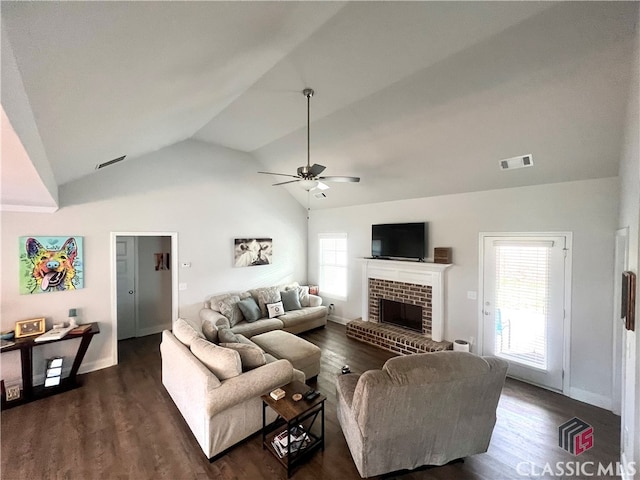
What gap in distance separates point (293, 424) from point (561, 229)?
13.5 feet

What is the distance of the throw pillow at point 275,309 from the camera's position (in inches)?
215

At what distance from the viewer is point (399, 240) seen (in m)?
5.27

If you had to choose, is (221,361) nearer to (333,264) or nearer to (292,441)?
(292,441)

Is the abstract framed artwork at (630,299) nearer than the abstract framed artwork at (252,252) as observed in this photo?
Yes

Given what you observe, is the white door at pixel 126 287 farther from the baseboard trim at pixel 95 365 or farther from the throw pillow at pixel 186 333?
Answer: the throw pillow at pixel 186 333

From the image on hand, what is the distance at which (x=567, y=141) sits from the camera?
9.87ft

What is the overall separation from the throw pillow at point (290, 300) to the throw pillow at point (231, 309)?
101 centimetres

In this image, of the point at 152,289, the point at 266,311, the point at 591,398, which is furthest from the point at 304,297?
the point at 591,398

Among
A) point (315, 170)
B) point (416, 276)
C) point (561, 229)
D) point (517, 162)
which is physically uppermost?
point (517, 162)

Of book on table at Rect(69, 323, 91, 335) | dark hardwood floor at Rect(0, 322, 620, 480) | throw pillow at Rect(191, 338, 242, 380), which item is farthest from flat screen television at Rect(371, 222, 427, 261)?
book on table at Rect(69, 323, 91, 335)

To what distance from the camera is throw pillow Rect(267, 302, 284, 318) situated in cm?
547

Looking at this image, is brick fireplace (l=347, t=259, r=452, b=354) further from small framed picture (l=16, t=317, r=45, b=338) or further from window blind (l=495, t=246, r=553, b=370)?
small framed picture (l=16, t=317, r=45, b=338)

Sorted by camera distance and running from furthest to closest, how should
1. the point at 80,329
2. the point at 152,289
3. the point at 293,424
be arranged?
the point at 152,289, the point at 80,329, the point at 293,424

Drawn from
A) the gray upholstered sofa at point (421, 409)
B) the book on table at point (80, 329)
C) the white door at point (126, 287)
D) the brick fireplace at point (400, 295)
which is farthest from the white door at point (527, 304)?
the white door at point (126, 287)
